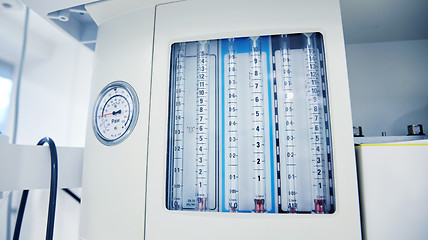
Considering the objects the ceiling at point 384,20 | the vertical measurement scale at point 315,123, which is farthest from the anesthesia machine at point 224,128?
the ceiling at point 384,20

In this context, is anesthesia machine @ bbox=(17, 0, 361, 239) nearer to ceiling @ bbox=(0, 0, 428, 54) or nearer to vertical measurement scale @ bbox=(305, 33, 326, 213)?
vertical measurement scale @ bbox=(305, 33, 326, 213)

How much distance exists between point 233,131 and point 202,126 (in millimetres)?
107

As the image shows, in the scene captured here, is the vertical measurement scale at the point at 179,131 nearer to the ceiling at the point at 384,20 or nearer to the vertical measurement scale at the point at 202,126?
the vertical measurement scale at the point at 202,126

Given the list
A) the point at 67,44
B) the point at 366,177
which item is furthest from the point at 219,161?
the point at 67,44

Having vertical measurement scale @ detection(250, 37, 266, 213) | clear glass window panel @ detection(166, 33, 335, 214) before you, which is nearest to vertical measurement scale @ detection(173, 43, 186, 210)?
clear glass window panel @ detection(166, 33, 335, 214)

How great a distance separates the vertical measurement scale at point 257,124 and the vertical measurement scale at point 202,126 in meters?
0.16

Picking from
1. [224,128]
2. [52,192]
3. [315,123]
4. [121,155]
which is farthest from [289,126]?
[52,192]

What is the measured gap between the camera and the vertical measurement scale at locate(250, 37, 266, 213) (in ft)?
2.55

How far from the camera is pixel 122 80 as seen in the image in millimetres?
884

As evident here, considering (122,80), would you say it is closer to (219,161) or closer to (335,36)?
(219,161)

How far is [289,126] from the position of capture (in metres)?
0.79

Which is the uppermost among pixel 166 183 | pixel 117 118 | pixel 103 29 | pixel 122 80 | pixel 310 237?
pixel 103 29

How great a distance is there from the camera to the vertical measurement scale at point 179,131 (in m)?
0.82

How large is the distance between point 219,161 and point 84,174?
501 mm
